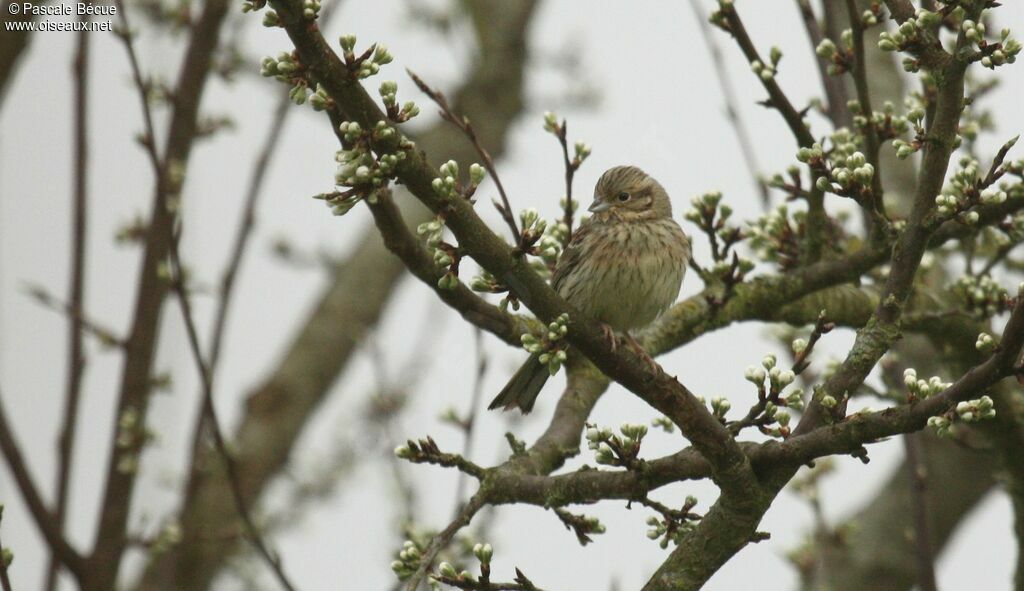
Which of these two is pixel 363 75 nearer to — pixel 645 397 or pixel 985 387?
pixel 645 397

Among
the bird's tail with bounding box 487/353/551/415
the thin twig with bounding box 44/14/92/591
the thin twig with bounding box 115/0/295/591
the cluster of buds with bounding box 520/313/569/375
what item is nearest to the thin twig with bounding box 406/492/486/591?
the cluster of buds with bounding box 520/313/569/375

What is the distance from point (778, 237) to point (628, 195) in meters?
1.15

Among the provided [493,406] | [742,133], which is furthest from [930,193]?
[742,133]

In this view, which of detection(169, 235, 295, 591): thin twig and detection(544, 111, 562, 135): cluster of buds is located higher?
detection(544, 111, 562, 135): cluster of buds

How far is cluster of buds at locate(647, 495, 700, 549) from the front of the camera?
4.32 meters

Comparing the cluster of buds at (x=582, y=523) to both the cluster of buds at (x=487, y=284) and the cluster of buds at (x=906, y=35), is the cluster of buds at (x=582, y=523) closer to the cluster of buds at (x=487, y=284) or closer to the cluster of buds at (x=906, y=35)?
the cluster of buds at (x=487, y=284)

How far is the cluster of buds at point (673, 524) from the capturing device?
4320 millimetres

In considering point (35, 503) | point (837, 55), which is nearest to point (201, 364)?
point (35, 503)

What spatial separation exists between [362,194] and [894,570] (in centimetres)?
646

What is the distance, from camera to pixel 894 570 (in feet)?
28.9

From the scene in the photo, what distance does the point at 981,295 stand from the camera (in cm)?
540

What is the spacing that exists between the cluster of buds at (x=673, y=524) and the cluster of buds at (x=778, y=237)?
177cm

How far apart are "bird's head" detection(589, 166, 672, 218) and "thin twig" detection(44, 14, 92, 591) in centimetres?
243

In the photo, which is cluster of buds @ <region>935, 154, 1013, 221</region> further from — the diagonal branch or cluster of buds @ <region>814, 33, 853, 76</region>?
the diagonal branch
